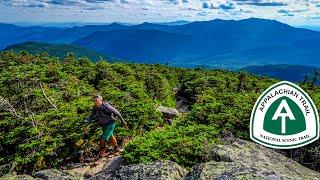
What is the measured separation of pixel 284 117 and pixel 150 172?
524 centimetres

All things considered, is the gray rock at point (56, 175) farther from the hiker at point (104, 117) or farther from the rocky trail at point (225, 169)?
the hiker at point (104, 117)

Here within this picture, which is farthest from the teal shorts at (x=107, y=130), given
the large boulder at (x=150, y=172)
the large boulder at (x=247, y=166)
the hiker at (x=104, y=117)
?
the large boulder at (x=247, y=166)

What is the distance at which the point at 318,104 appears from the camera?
2150cm

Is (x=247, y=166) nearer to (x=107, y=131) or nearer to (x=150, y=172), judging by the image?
(x=150, y=172)

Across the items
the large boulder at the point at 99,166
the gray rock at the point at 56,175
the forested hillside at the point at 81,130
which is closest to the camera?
the gray rock at the point at 56,175

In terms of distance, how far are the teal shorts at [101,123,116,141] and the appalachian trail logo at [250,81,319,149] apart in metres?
5.73

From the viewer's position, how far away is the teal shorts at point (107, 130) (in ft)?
54.5

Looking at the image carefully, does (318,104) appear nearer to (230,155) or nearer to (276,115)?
(276,115)

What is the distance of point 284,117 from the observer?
45.2 feet

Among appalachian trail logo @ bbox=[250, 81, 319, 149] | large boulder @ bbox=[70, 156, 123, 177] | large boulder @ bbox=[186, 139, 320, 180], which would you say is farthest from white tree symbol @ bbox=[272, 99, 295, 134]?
large boulder @ bbox=[70, 156, 123, 177]

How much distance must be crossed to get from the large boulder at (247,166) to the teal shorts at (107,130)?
5031 mm

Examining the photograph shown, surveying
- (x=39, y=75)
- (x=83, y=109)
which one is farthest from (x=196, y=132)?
(x=39, y=75)

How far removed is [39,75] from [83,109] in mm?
4955

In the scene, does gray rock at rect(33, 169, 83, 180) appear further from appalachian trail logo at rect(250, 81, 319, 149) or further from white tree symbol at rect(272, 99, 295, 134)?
white tree symbol at rect(272, 99, 295, 134)
